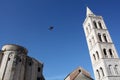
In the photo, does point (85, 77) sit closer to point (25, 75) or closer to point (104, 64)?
point (104, 64)

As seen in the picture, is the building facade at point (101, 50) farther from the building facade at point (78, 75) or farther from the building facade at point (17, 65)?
the building facade at point (17, 65)

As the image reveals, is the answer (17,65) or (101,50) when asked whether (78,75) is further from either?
(17,65)

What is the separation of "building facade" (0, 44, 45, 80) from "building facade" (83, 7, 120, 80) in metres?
12.0

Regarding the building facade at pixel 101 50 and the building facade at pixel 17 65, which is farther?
the building facade at pixel 17 65

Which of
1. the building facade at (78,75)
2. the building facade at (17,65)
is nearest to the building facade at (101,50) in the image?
the building facade at (78,75)

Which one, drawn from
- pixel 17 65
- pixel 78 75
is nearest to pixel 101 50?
pixel 78 75

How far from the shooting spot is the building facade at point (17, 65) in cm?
2428

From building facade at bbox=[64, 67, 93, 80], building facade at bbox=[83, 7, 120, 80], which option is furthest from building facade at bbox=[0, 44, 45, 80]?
building facade at bbox=[83, 7, 120, 80]

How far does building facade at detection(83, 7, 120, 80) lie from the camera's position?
21.7m

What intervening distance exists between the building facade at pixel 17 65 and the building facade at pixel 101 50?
11960 millimetres

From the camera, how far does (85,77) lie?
24953 mm

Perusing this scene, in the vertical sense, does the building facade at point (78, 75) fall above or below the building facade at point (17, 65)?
below

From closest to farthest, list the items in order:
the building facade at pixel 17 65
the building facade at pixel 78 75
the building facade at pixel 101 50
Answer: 1. the building facade at pixel 101 50
2. the building facade at pixel 17 65
3. the building facade at pixel 78 75

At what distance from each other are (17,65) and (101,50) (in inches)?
619
